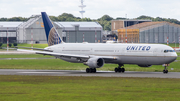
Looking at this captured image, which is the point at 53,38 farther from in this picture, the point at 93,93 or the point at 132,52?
the point at 93,93

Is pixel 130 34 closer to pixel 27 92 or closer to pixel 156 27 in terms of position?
pixel 156 27

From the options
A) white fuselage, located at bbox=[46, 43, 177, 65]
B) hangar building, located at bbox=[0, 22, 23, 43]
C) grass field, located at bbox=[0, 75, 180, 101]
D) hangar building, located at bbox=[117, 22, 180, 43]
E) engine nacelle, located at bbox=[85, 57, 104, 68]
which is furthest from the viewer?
hangar building, located at bbox=[0, 22, 23, 43]

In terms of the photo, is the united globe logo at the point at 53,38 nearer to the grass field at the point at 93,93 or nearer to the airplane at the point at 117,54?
the airplane at the point at 117,54

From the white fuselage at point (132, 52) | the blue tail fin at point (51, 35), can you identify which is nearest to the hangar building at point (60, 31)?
the blue tail fin at point (51, 35)

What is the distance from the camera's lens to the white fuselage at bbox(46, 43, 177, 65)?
42.1 m

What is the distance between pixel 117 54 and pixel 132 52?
2.27 meters

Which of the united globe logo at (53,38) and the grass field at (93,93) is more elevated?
the united globe logo at (53,38)

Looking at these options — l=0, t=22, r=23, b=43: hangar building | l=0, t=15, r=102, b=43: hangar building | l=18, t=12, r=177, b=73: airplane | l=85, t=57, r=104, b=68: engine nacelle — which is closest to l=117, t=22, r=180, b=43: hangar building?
l=0, t=15, r=102, b=43: hangar building

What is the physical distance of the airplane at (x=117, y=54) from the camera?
42250 millimetres

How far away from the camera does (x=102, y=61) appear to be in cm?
4528

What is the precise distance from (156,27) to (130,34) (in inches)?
510

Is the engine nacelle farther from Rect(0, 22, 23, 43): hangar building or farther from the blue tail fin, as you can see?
Rect(0, 22, 23, 43): hangar building

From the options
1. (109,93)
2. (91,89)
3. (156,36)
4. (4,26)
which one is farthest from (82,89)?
(4,26)

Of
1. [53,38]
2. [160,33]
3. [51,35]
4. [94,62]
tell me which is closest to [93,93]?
[94,62]
